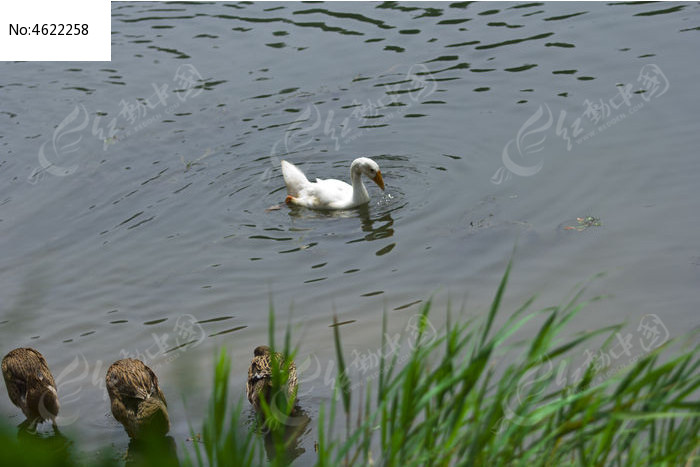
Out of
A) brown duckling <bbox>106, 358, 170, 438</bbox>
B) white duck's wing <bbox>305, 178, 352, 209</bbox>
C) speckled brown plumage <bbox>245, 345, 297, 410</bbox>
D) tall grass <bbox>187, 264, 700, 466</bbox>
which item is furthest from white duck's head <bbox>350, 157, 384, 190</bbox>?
tall grass <bbox>187, 264, 700, 466</bbox>

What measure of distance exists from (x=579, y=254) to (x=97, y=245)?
216 inches

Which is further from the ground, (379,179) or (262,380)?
(379,179)

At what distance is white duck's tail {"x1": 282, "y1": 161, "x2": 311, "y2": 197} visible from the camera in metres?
10.8

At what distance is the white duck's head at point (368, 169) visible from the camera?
10547 millimetres

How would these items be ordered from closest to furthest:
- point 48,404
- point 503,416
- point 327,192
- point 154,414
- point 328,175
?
point 503,416, point 154,414, point 48,404, point 327,192, point 328,175

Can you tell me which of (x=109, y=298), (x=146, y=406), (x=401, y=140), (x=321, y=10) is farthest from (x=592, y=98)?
(x=146, y=406)

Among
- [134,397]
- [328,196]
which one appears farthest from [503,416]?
[328,196]

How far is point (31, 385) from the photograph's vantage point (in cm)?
681

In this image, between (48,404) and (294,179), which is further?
(294,179)

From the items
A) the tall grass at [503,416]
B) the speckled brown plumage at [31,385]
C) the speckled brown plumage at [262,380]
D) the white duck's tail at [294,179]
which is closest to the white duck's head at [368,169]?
the white duck's tail at [294,179]

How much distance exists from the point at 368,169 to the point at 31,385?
5.09 meters

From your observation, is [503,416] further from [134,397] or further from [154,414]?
[134,397]

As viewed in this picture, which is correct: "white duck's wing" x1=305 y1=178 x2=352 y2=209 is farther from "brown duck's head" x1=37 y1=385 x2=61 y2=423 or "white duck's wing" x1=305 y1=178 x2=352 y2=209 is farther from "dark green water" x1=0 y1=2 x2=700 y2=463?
"brown duck's head" x1=37 y1=385 x2=61 y2=423

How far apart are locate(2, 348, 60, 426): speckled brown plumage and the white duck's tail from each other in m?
4.49
